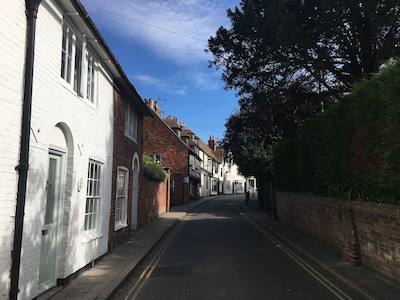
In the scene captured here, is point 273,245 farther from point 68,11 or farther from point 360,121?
point 68,11

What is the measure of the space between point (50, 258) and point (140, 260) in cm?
343

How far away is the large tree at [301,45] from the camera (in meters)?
11.9

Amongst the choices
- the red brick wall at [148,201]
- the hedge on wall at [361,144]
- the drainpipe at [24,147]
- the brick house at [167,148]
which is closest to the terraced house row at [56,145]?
the drainpipe at [24,147]

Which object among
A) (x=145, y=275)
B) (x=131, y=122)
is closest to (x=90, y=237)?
(x=145, y=275)

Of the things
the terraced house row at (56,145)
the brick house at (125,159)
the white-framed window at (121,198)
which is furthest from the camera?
the white-framed window at (121,198)

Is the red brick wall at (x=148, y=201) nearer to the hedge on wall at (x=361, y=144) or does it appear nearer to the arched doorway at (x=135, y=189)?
the arched doorway at (x=135, y=189)

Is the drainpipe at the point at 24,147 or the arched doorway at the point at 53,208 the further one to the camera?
the arched doorway at the point at 53,208

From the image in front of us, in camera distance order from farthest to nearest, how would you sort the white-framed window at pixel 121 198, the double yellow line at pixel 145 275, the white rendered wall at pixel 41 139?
the white-framed window at pixel 121 198 < the double yellow line at pixel 145 275 < the white rendered wall at pixel 41 139

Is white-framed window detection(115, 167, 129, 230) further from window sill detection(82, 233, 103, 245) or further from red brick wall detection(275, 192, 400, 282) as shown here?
red brick wall detection(275, 192, 400, 282)

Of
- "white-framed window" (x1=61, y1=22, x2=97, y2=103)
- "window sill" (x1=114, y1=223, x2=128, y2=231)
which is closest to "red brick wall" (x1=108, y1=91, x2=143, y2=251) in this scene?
"window sill" (x1=114, y1=223, x2=128, y2=231)

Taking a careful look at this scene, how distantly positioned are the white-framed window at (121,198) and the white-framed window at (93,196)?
94.9 inches

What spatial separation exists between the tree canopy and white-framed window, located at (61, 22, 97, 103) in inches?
Result: 233

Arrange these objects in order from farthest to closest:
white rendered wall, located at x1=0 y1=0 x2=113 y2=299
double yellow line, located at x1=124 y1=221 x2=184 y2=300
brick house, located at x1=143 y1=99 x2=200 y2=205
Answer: brick house, located at x1=143 y1=99 x2=200 y2=205
double yellow line, located at x1=124 y1=221 x2=184 y2=300
white rendered wall, located at x1=0 y1=0 x2=113 y2=299

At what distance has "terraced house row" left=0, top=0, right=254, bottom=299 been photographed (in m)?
5.31
